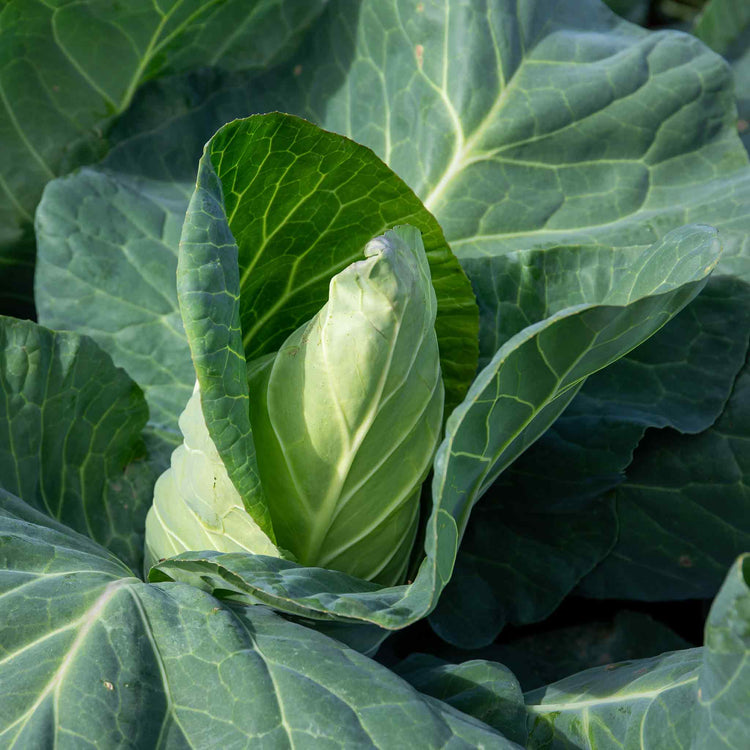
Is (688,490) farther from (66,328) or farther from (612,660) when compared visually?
(66,328)

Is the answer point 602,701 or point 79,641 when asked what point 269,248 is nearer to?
point 79,641

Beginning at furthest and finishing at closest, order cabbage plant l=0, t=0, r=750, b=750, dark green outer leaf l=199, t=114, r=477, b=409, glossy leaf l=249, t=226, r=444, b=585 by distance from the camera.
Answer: dark green outer leaf l=199, t=114, r=477, b=409 < glossy leaf l=249, t=226, r=444, b=585 < cabbage plant l=0, t=0, r=750, b=750

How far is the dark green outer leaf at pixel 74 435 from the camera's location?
1.43 metres

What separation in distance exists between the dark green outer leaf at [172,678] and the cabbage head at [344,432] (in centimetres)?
17

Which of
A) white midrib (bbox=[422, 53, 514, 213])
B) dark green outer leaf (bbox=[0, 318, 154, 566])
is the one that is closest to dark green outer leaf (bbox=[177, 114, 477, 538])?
dark green outer leaf (bbox=[0, 318, 154, 566])

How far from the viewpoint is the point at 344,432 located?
122cm

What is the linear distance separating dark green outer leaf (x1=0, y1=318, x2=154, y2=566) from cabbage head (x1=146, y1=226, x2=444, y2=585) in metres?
0.25

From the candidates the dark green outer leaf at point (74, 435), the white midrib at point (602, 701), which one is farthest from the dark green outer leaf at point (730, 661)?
the dark green outer leaf at point (74, 435)

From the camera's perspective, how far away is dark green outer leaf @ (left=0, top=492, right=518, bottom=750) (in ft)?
3.12

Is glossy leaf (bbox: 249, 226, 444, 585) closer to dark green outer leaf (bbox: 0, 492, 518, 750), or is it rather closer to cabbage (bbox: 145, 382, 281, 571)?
cabbage (bbox: 145, 382, 281, 571)

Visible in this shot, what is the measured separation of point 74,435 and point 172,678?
0.64 meters

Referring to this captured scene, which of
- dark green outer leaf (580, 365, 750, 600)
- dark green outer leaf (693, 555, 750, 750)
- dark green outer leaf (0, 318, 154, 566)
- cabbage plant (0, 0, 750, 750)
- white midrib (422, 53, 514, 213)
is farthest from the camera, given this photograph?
white midrib (422, 53, 514, 213)

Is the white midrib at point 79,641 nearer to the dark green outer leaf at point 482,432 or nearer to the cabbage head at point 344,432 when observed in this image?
the dark green outer leaf at point 482,432

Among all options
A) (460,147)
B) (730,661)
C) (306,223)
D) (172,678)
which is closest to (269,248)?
(306,223)
